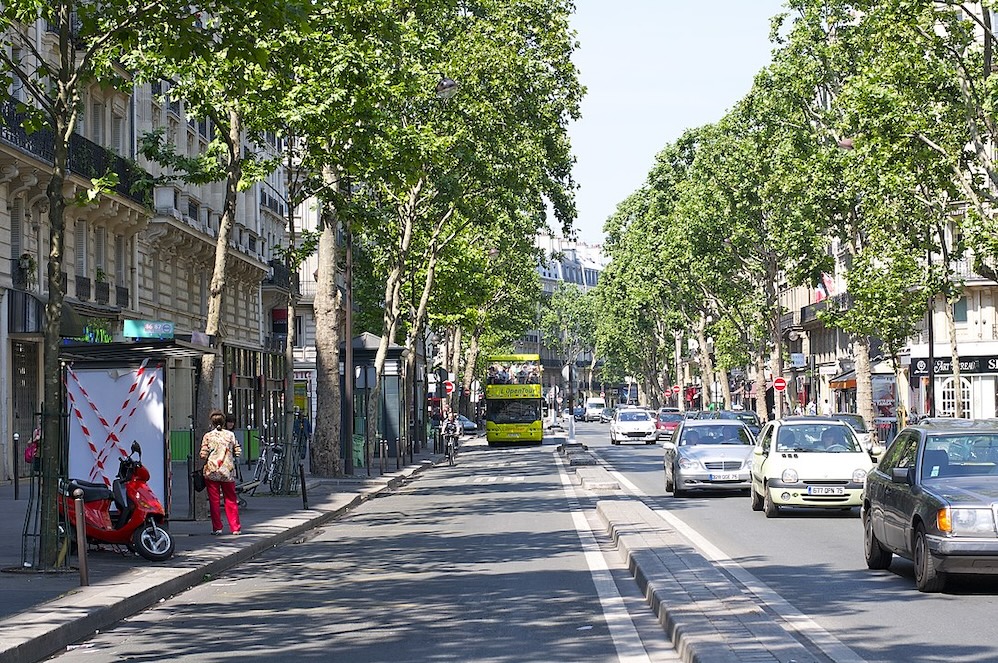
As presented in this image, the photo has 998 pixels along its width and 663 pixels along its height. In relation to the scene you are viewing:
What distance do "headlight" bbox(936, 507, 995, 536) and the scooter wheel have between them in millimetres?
8213

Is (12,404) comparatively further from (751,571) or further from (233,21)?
(751,571)

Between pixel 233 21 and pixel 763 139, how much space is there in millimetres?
43337

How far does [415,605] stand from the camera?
1322cm

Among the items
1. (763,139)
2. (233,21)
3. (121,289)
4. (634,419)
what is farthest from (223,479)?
(634,419)

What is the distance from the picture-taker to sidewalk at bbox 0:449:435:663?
11.3 m

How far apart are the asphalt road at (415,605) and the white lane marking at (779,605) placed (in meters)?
0.96

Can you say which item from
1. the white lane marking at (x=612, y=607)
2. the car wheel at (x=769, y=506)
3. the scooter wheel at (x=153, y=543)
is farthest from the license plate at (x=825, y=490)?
the scooter wheel at (x=153, y=543)

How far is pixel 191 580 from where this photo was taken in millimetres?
15641

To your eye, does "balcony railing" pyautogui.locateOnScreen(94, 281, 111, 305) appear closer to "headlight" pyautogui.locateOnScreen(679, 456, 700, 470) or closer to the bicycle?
the bicycle

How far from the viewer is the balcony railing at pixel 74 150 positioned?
3241 cm

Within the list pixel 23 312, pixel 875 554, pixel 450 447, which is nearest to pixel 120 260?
pixel 23 312

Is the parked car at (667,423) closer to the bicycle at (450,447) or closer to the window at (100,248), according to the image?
the bicycle at (450,447)

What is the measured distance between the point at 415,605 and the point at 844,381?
7321 centimetres

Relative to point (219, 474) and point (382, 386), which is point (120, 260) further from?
point (219, 474)
